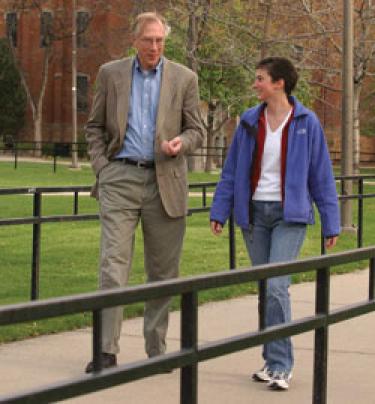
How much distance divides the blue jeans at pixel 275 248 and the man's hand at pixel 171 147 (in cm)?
53

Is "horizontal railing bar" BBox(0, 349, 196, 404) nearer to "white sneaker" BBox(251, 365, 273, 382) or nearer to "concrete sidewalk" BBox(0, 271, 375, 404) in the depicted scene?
"concrete sidewalk" BBox(0, 271, 375, 404)

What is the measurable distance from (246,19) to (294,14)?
21.4 feet

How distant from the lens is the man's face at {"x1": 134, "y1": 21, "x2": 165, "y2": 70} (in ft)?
23.9

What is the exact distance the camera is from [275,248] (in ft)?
23.7

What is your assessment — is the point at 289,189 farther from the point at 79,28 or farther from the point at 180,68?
the point at 79,28

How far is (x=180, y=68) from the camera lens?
296 inches

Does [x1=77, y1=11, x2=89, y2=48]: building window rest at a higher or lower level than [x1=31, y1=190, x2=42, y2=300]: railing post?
higher

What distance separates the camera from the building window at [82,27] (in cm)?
7069

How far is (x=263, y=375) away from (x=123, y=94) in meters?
1.75

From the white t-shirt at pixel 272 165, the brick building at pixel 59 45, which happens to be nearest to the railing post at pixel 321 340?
the white t-shirt at pixel 272 165

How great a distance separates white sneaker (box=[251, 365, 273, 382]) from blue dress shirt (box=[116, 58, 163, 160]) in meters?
1.34

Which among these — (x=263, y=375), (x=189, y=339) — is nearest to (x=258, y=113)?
(x=263, y=375)

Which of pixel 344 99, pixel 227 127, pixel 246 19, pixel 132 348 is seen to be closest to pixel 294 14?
pixel 246 19

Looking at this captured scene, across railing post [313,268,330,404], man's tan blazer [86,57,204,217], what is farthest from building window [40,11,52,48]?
railing post [313,268,330,404]
